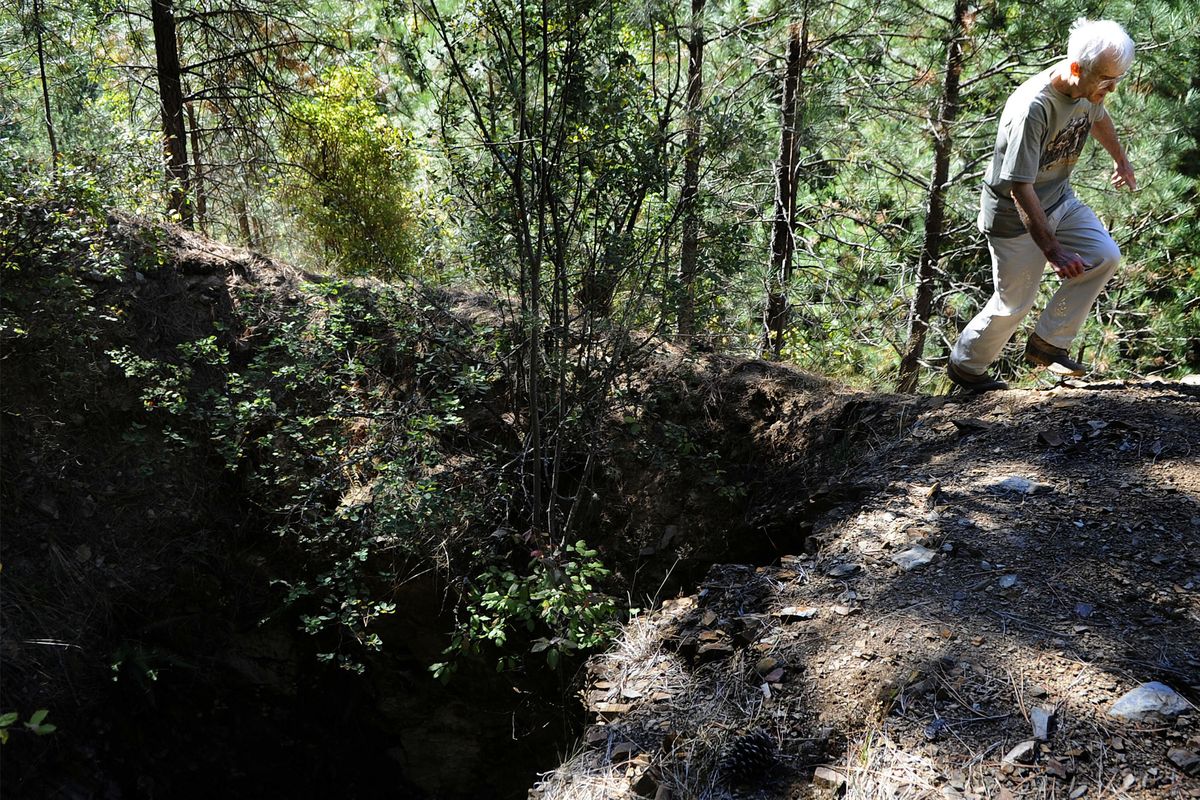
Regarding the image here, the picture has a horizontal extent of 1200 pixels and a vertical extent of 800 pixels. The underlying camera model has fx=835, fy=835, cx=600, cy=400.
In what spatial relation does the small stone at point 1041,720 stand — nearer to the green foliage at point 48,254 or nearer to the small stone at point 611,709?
the small stone at point 611,709

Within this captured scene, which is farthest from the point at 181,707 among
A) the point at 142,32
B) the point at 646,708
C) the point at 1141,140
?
the point at 1141,140

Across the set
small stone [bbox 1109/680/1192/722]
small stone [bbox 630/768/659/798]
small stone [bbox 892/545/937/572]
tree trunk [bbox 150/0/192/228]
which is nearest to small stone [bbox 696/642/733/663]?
small stone [bbox 630/768/659/798]

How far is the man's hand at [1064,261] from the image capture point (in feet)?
12.3

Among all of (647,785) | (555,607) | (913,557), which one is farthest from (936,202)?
(647,785)

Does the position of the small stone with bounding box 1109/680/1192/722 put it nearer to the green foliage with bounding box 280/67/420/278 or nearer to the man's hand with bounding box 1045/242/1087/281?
the man's hand with bounding box 1045/242/1087/281

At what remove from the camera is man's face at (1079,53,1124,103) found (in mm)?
3482

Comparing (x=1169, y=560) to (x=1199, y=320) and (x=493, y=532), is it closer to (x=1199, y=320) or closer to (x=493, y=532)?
(x=493, y=532)

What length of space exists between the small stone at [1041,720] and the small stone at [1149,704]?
0.17 metres

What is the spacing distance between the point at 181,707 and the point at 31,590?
41.7 inches

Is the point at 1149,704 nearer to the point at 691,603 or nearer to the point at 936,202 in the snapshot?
the point at 691,603

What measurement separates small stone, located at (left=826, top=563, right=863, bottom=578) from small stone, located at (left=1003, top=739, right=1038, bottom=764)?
3.56 ft

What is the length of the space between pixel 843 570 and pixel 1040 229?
1.77m

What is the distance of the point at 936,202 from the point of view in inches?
303

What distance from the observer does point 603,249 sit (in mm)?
4289
